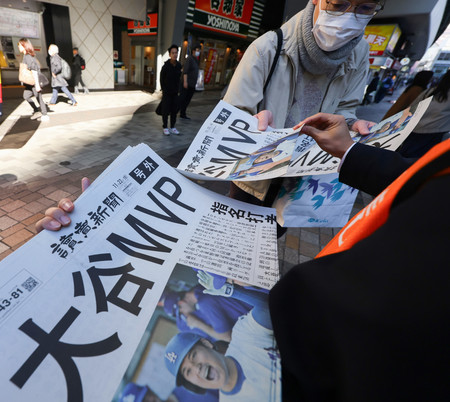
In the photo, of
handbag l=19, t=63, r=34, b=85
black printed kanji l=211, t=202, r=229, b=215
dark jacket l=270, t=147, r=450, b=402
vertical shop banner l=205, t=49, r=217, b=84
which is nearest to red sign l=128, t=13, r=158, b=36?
vertical shop banner l=205, t=49, r=217, b=84

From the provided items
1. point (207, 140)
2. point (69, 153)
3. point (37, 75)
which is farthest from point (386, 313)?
point (37, 75)

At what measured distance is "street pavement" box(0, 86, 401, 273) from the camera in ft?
7.34

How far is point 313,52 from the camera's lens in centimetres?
112

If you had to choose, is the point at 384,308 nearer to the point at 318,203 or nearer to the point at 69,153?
the point at 318,203

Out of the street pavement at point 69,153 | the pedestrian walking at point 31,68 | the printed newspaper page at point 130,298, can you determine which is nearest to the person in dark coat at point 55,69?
the street pavement at point 69,153

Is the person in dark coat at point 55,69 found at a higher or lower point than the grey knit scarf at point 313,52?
lower

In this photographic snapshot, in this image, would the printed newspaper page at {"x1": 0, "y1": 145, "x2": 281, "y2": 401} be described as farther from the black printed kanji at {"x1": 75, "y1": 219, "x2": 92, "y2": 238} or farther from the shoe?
A: the shoe

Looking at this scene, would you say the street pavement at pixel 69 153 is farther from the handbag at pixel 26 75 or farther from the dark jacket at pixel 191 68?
the dark jacket at pixel 191 68

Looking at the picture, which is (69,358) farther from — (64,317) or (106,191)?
(106,191)

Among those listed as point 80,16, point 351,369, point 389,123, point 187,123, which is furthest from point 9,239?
point 80,16

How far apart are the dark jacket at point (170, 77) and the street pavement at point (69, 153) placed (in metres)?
0.86

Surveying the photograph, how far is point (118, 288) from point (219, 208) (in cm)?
37

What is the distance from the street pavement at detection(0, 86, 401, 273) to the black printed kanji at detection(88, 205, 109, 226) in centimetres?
168

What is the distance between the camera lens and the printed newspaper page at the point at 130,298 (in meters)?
0.38
